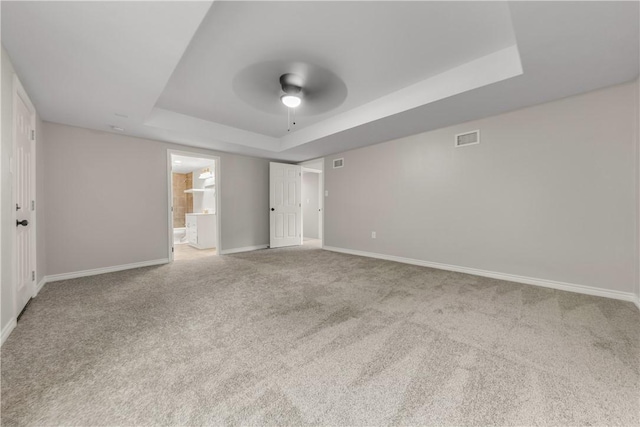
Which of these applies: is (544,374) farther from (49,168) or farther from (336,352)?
(49,168)

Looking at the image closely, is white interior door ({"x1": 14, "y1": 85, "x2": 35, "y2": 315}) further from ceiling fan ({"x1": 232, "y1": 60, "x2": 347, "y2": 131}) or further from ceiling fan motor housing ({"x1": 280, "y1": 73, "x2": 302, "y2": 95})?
ceiling fan motor housing ({"x1": 280, "y1": 73, "x2": 302, "y2": 95})

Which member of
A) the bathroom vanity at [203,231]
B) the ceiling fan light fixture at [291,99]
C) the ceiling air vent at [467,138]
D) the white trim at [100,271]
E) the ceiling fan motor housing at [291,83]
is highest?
the ceiling fan motor housing at [291,83]

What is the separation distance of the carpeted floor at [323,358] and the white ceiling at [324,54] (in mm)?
2288

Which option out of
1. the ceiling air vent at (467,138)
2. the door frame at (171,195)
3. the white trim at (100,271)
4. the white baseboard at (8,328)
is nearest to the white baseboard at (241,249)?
the door frame at (171,195)

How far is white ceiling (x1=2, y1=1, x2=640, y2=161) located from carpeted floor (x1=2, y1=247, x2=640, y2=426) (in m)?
2.29

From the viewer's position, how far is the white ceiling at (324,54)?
1676 millimetres

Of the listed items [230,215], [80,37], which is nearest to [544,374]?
[80,37]

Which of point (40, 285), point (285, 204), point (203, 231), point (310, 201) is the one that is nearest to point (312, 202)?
point (310, 201)

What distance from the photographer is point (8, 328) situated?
1.91 metres

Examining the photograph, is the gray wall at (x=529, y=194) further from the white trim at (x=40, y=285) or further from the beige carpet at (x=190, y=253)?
the white trim at (x=40, y=285)

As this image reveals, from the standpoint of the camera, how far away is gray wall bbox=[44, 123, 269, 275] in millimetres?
3520

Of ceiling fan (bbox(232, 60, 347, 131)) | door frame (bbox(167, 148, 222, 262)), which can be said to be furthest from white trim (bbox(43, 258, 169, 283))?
ceiling fan (bbox(232, 60, 347, 131))

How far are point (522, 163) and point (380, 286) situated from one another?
2511 mm

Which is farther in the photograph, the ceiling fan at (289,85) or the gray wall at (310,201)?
the gray wall at (310,201)
